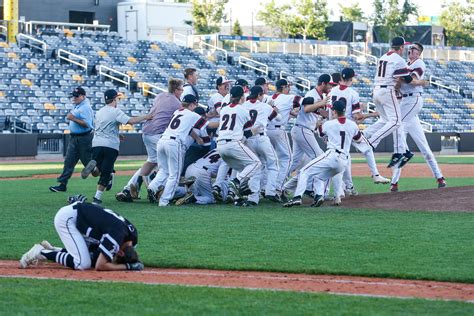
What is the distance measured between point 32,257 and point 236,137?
6466mm

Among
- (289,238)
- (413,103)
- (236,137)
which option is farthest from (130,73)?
(289,238)

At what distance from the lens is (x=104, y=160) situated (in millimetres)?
16578

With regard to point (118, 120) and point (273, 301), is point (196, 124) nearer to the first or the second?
point (118, 120)

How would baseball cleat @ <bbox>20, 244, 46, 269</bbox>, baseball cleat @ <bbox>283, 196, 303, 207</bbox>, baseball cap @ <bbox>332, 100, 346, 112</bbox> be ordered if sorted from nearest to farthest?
baseball cleat @ <bbox>20, 244, 46, 269</bbox> → baseball cap @ <bbox>332, 100, 346, 112</bbox> → baseball cleat @ <bbox>283, 196, 303, 207</bbox>

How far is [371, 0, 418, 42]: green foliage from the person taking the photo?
70500mm

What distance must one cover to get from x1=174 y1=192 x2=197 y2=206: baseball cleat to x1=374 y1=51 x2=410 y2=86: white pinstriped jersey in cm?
364

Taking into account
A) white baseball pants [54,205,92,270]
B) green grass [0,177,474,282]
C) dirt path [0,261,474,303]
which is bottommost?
green grass [0,177,474,282]

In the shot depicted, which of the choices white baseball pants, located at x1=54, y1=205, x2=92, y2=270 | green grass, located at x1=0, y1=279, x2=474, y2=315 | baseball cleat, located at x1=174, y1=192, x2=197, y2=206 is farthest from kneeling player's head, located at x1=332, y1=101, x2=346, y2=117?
green grass, located at x1=0, y1=279, x2=474, y2=315

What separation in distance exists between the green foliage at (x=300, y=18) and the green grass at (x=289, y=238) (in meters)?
55.6

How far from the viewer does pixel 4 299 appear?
26.6ft

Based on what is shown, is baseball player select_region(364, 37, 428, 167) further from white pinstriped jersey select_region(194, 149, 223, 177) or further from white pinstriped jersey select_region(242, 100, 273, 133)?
white pinstriped jersey select_region(194, 149, 223, 177)

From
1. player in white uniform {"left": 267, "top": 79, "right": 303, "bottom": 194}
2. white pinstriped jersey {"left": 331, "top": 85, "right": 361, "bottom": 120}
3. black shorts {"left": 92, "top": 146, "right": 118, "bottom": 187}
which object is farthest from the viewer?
player in white uniform {"left": 267, "top": 79, "right": 303, "bottom": 194}

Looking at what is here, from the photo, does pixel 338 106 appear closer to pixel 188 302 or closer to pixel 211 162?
pixel 211 162

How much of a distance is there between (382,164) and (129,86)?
47.1 ft
